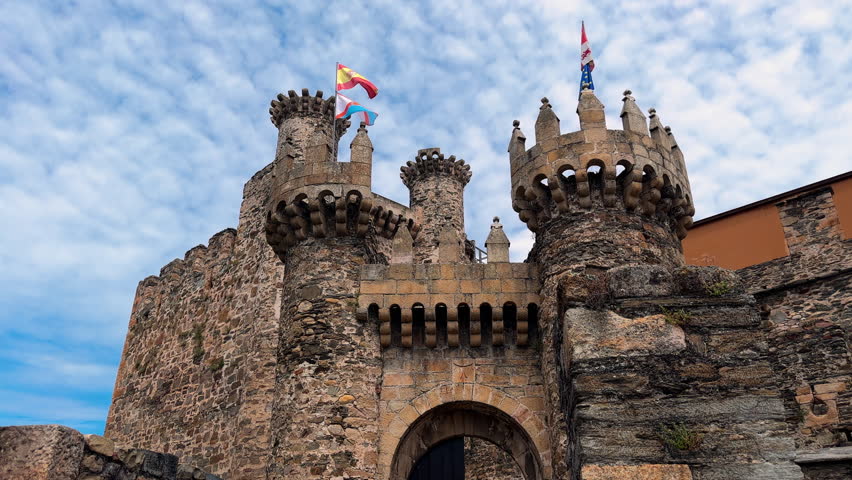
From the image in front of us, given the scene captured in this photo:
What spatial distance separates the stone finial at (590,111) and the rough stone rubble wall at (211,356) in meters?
9.14

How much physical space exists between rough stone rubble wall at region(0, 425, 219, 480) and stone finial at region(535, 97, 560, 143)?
7027 mm

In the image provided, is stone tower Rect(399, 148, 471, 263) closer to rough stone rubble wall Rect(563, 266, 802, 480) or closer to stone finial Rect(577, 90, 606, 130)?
stone finial Rect(577, 90, 606, 130)

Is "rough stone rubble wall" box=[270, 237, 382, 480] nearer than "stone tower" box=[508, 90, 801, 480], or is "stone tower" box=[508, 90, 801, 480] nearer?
"stone tower" box=[508, 90, 801, 480]

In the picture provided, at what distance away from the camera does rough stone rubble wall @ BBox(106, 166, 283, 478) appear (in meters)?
15.6

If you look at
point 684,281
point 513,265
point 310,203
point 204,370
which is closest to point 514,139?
point 513,265

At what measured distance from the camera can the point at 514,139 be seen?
35.7 feet

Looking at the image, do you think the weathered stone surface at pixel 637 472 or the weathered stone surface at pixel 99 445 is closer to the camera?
the weathered stone surface at pixel 637 472

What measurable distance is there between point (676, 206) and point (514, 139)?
8.77 feet

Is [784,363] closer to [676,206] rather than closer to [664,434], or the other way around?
[676,206]

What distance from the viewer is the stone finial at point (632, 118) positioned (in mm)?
10031

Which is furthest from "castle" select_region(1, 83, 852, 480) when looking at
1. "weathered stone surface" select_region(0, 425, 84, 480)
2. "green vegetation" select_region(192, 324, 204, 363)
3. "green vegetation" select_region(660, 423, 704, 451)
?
"weathered stone surface" select_region(0, 425, 84, 480)

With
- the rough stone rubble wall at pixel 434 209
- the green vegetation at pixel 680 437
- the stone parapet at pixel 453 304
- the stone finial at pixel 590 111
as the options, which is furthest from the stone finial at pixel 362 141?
the green vegetation at pixel 680 437

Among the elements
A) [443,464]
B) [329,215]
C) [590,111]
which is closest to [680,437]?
[590,111]

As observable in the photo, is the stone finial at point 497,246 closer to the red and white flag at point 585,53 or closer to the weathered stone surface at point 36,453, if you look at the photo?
the red and white flag at point 585,53
